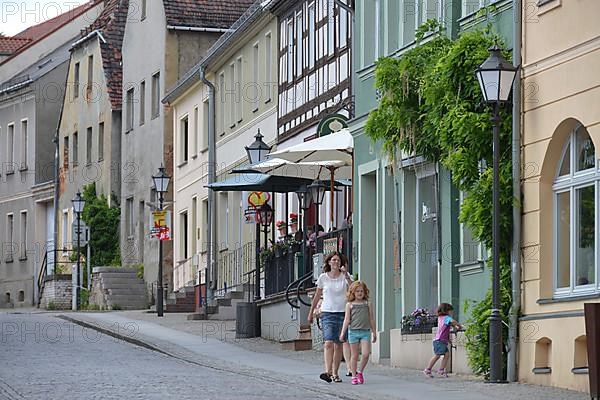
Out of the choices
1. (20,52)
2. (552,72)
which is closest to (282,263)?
(552,72)

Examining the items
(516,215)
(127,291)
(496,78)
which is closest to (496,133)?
(496,78)

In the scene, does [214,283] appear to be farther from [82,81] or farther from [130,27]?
[82,81]

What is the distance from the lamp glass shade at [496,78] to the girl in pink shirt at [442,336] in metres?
3.21

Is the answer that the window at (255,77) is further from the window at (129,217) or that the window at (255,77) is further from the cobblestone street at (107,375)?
the window at (129,217)

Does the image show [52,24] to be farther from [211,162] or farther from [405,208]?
[405,208]

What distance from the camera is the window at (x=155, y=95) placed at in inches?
2026

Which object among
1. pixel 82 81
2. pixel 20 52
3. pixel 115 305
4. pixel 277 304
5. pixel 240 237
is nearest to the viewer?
pixel 277 304

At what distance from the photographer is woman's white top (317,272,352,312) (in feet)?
67.4

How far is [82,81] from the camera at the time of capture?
59.7 meters

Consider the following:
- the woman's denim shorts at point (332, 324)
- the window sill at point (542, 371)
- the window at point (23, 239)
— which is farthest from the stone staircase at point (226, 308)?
the window at point (23, 239)

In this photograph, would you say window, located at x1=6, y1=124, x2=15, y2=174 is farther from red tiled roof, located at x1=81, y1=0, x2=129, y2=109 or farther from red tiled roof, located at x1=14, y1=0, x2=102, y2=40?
red tiled roof, located at x1=81, y1=0, x2=129, y2=109

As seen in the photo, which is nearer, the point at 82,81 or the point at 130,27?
the point at 130,27

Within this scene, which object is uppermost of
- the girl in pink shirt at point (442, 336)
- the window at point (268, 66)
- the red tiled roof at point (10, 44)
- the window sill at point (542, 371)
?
the red tiled roof at point (10, 44)

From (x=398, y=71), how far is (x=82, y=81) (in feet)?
126
